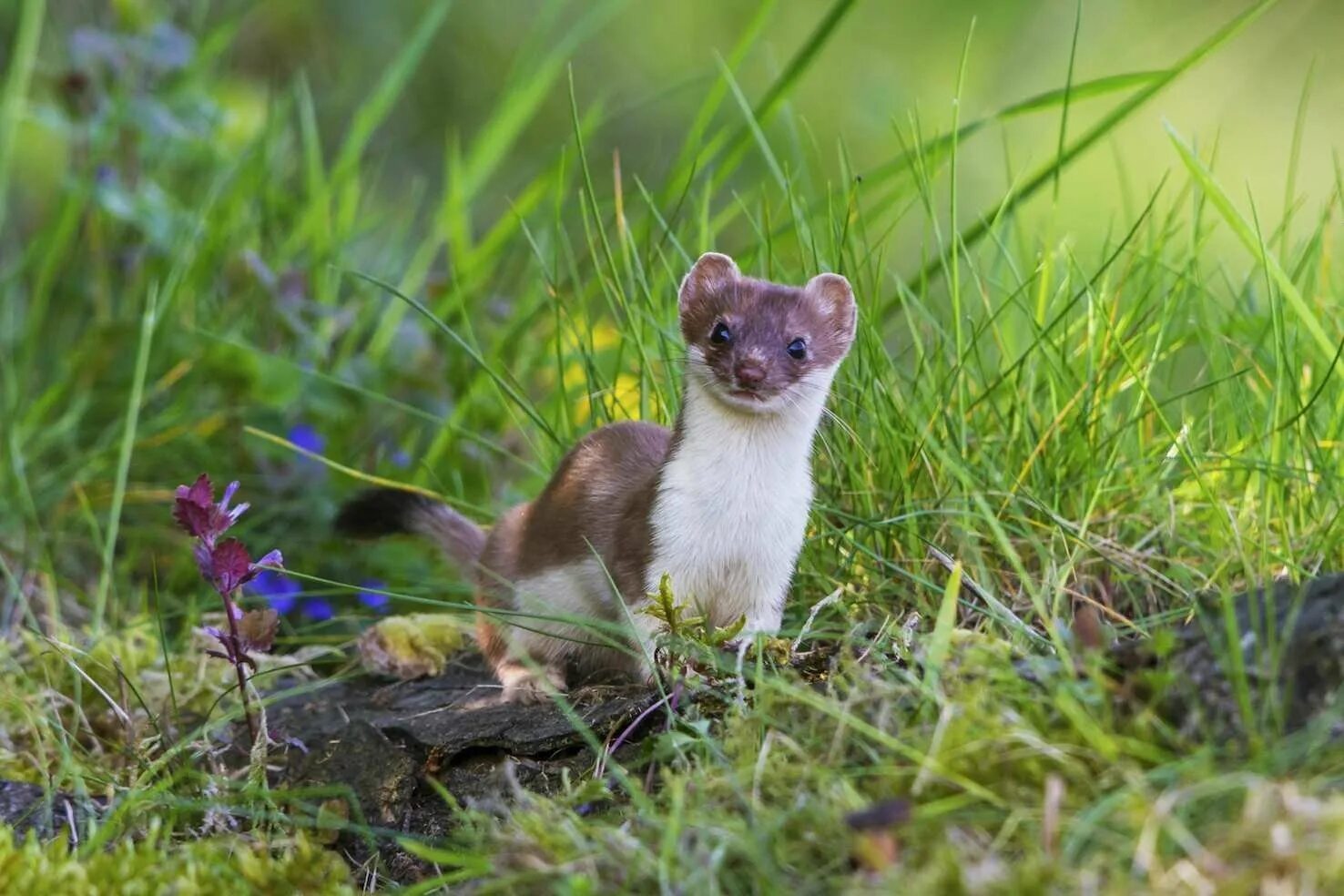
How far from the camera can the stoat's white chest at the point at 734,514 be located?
11.2 ft

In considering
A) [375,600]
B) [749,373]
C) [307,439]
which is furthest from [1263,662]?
[307,439]

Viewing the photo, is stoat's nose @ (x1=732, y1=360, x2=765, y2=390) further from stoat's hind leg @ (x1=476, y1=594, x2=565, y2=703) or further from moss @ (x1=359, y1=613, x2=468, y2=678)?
moss @ (x1=359, y1=613, x2=468, y2=678)

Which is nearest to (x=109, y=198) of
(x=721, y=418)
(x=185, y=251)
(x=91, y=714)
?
(x=185, y=251)

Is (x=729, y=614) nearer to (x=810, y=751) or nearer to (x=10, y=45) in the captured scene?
(x=810, y=751)

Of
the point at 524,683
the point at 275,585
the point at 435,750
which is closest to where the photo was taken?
the point at 435,750

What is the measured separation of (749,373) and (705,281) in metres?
0.31

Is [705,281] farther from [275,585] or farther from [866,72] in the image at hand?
[866,72]

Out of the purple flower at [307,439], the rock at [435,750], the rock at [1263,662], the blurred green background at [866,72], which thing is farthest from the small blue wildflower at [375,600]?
the blurred green background at [866,72]

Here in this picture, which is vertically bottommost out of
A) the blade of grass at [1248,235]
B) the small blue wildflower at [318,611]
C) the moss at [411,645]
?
the small blue wildflower at [318,611]

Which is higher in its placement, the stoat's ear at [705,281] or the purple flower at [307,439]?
the stoat's ear at [705,281]

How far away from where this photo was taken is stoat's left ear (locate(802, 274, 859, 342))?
348 centimetres

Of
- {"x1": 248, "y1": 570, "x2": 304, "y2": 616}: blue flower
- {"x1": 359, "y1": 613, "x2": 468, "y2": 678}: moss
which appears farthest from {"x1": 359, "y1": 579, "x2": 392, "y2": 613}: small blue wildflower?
{"x1": 359, "y1": 613, "x2": 468, "y2": 678}: moss

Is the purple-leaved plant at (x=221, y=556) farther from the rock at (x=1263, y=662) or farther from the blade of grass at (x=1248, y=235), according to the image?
the blade of grass at (x=1248, y=235)

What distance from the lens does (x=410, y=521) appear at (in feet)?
13.5
